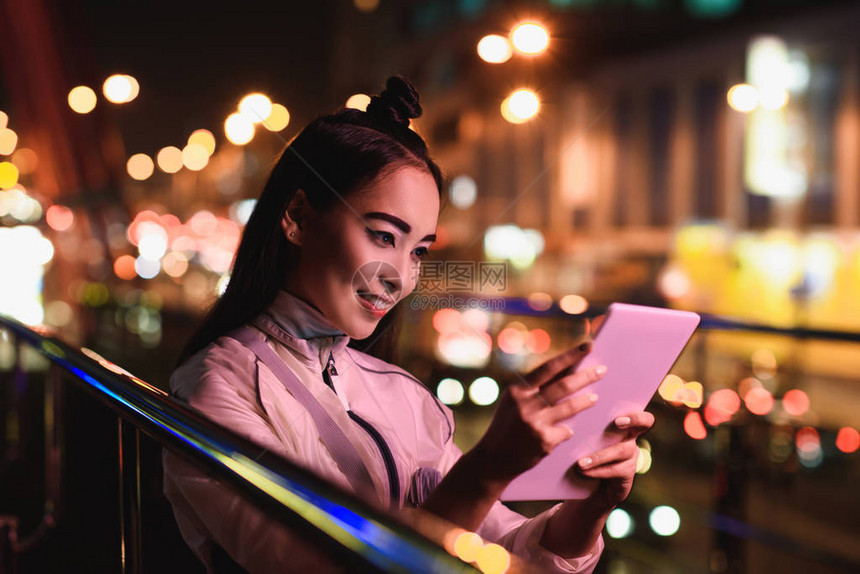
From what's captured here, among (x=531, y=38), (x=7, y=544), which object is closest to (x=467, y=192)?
(x=531, y=38)

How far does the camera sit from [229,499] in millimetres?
1296

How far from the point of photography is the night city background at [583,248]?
330 cm

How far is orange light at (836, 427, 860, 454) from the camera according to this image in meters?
6.07

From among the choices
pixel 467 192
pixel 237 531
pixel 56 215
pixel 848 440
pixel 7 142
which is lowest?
pixel 848 440

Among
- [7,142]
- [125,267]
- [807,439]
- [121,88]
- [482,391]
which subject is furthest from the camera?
[7,142]

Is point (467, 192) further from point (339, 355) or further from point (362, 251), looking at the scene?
point (362, 251)

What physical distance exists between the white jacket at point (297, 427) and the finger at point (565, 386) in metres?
0.41

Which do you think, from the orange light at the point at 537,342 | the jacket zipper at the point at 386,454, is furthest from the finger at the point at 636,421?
the orange light at the point at 537,342

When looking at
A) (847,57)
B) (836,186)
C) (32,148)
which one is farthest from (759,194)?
(32,148)

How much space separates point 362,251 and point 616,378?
58 cm

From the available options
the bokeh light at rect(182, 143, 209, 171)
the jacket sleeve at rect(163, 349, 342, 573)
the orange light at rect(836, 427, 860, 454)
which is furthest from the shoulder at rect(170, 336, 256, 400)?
the bokeh light at rect(182, 143, 209, 171)

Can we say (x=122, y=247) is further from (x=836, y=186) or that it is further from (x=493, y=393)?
(x=836, y=186)

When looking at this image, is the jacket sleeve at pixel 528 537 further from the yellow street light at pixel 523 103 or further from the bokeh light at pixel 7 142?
the bokeh light at pixel 7 142

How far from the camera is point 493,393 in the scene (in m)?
4.67
